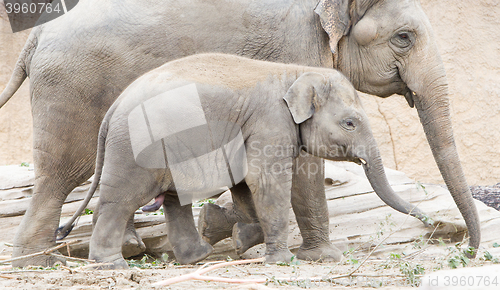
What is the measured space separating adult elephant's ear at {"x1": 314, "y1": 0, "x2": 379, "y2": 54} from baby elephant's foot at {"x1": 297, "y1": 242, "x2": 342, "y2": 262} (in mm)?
1397

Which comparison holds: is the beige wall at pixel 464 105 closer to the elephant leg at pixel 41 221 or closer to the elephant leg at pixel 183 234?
the elephant leg at pixel 183 234

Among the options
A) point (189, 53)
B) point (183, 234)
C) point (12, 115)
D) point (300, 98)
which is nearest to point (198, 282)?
point (183, 234)

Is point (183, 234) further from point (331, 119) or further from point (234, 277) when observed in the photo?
point (331, 119)

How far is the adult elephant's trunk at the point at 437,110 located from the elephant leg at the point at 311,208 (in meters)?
0.84

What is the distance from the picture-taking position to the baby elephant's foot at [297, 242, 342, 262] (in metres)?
4.25

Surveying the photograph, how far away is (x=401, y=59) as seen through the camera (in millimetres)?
4359

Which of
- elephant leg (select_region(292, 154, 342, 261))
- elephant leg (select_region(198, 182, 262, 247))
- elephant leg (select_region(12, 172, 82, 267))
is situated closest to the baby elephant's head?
elephant leg (select_region(292, 154, 342, 261))

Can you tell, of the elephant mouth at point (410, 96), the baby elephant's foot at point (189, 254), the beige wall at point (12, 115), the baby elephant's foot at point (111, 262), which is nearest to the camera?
the baby elephant's foot at point (111, 262)

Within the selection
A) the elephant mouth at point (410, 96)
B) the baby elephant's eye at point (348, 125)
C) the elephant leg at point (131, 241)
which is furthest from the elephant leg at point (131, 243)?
the elephant mouth at point (410, 96)

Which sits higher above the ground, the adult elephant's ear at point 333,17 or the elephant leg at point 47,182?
the adult elephant's ear at point 333,17

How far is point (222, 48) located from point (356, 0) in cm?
104

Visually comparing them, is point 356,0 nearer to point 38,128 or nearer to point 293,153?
point 293,153

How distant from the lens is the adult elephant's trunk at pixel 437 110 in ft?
13.7

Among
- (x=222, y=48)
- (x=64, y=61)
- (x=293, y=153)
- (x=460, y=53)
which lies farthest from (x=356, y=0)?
(x=460, y=53)
